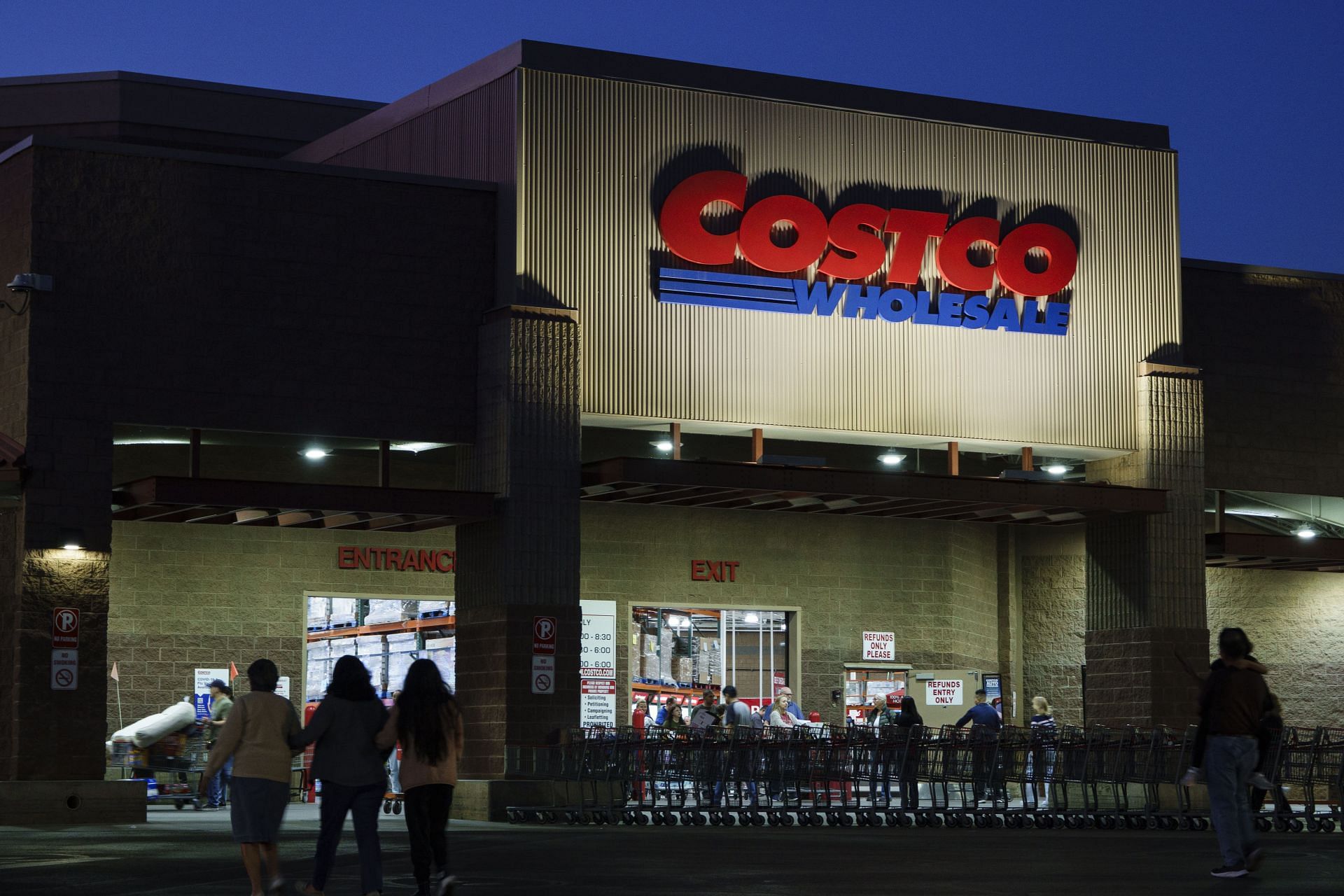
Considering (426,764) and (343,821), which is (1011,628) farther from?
(343,821)

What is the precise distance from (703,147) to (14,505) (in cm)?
1035

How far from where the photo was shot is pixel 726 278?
27969mm

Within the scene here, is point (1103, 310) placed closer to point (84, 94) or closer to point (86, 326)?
point (86, 326)

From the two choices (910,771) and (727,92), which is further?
(727,92)

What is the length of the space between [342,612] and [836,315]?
881 centimetres

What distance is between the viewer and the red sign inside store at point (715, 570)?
33031 mm

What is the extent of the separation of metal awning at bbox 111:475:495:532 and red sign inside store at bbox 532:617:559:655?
1563 millimetres

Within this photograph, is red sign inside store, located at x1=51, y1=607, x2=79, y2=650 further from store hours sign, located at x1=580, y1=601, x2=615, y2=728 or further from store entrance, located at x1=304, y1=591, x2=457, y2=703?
store hours sign, located at x1=580, y1=601, x2=615, y2=728

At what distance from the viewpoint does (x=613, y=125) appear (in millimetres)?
27312

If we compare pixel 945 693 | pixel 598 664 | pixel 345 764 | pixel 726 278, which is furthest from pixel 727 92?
pixel 345 764

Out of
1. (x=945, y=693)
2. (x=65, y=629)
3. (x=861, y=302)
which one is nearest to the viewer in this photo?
(x=65, y=629)

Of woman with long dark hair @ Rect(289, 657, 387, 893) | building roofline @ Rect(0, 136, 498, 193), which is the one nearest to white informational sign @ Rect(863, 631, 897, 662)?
building roofline @ Rect(0, 136, 498, 193)

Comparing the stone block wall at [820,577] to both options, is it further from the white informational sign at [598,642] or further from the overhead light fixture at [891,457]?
the overhead light fixture at [891,457]

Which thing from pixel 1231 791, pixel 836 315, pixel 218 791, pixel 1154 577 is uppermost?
pixel 836 315
